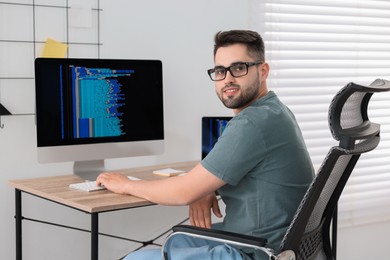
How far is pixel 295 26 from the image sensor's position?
3.67 m

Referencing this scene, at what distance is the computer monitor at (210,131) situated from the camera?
319cm

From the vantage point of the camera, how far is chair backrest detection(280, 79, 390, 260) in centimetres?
172

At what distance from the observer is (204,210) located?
96.3 inches

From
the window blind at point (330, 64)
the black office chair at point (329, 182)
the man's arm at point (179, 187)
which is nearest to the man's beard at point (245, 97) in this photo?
the man's arm at point (179, 187)

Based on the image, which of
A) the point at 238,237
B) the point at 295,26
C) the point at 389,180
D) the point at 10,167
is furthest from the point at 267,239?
the point at 389,180

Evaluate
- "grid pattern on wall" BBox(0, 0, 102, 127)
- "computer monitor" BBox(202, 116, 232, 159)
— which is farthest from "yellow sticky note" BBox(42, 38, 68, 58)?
"computer monitor" BBox(202, 116, 232, 159)

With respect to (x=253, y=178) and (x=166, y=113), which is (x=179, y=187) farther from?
(x=166, y=113)

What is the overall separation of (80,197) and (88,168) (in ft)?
1.44

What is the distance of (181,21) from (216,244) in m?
1.41

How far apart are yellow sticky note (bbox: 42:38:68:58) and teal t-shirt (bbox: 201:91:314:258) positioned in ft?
3.69

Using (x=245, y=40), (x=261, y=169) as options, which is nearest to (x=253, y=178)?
(x=261, y=169)

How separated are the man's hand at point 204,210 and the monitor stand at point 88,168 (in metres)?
0.54

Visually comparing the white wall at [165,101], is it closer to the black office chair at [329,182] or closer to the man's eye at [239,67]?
the man's eye at [239,67]

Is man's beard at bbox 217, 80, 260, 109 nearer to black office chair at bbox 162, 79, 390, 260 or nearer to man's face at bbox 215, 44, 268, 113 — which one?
man's face at bbox 215, 44, 268, 113
